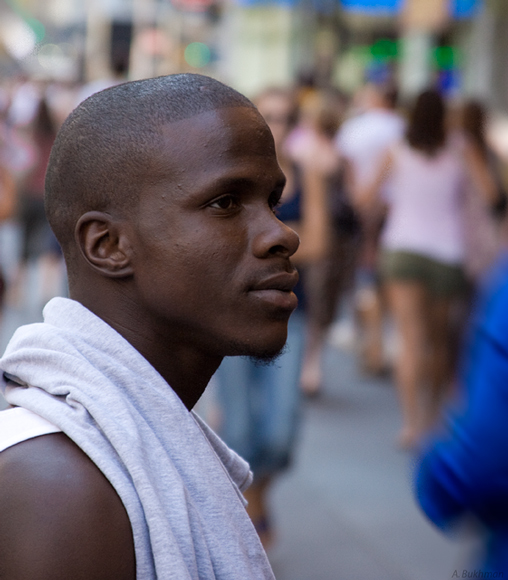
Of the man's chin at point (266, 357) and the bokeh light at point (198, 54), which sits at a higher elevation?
the man's chin at point (266, 357)

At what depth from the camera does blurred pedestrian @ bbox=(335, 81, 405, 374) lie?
7409mm

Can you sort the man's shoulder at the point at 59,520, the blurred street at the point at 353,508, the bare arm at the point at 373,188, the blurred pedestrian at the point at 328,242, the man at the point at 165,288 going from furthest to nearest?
the blurred pedestrian at the point at 328,242, the bare arm at the point at 373,188, the blurred street at the point at 353,508, the man at the point at 165,288, the man's shoulder at the point at 59,520

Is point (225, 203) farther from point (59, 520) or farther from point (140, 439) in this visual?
point (59, 520)

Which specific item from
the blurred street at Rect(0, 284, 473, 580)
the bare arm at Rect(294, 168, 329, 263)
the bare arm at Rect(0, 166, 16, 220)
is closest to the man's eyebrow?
the blurred street at Rect(0, 284, 473, 580)

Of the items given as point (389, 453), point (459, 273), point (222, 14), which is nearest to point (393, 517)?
point (389, 453)

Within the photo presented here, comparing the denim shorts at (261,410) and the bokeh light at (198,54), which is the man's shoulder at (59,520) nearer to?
the denim shorts at (261,410)

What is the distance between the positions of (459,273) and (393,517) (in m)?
1.69

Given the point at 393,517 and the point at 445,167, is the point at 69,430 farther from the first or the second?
the point at 445,167

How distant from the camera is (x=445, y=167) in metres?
5.90

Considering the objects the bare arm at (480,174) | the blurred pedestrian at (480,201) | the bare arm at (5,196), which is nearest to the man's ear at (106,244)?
the bare arm at (5,196)

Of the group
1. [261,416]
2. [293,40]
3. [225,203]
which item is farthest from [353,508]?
[293,40]

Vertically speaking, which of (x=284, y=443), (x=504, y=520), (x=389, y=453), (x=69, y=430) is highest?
(x=69, y=430)

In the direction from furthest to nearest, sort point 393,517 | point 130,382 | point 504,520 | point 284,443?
point 393,517, point 284,443, point 504,520, point 130,382

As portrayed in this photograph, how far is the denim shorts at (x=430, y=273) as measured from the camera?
235 inches
